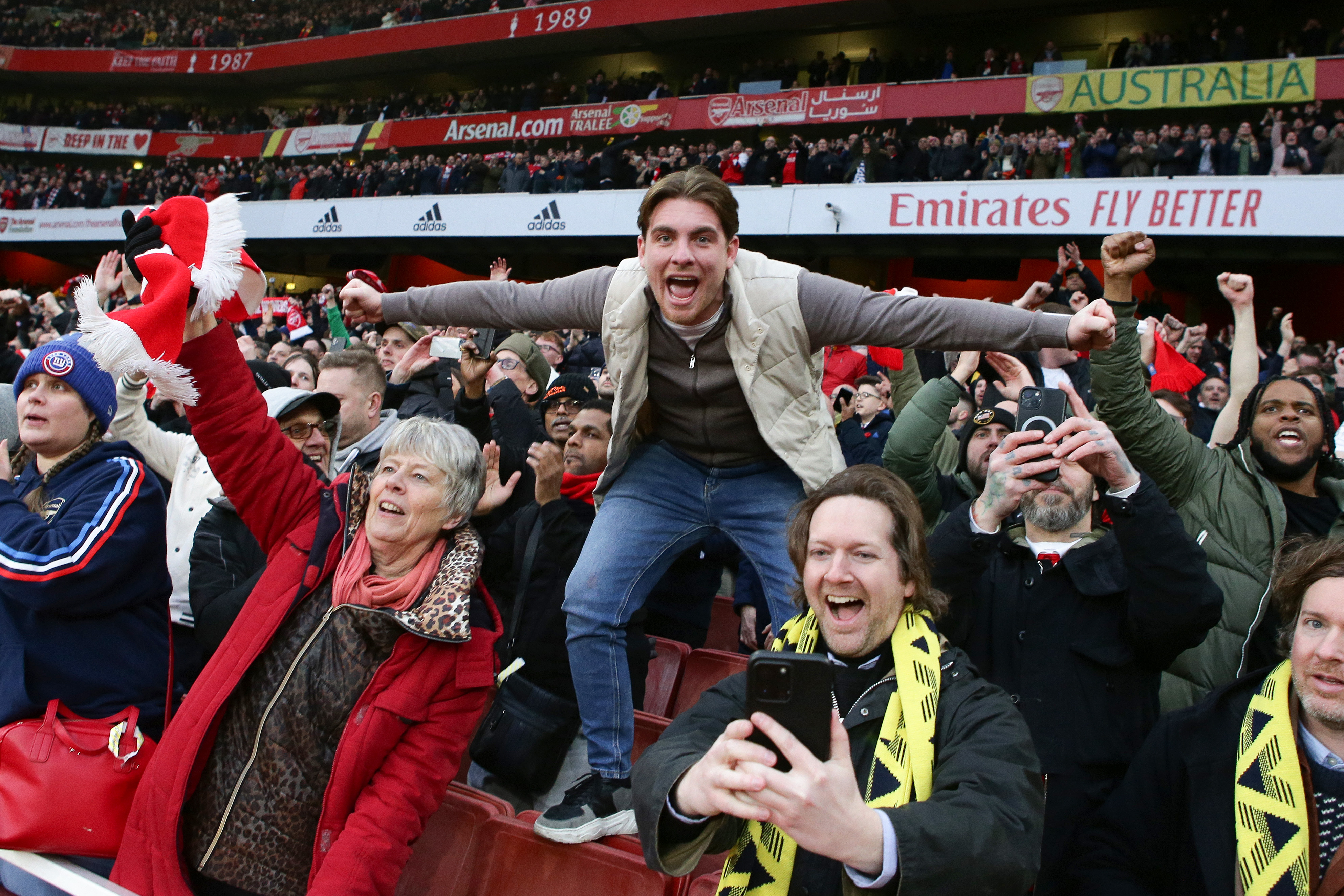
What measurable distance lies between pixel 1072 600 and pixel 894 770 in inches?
39.5

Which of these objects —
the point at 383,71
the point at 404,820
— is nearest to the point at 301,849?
the point at 404,820

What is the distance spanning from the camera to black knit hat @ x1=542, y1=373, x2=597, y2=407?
12.1 feet

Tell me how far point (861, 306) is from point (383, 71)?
26545 millimetres

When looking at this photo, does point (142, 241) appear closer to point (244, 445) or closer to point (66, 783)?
point (244, 445)

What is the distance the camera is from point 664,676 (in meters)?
3.29

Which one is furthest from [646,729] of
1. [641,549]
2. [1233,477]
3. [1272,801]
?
[1233,477]

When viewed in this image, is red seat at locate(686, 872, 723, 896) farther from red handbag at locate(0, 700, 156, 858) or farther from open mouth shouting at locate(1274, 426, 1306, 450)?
open mouth shouting at locate(1274, 426, 1306, 450)

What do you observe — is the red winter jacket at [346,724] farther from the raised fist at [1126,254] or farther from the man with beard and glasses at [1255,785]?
the raised fist at [1126,254]

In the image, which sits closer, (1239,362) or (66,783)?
(66,783)

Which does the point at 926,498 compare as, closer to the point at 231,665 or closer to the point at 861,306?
the point at 861,306

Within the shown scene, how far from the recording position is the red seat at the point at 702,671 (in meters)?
3.19

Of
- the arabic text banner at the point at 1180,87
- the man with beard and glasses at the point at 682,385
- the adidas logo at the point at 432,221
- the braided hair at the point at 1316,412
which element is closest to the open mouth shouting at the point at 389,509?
the man with beard and glasses at the point at 682,385

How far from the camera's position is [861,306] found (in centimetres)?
217

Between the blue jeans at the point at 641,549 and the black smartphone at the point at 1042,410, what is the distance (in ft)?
1.91
